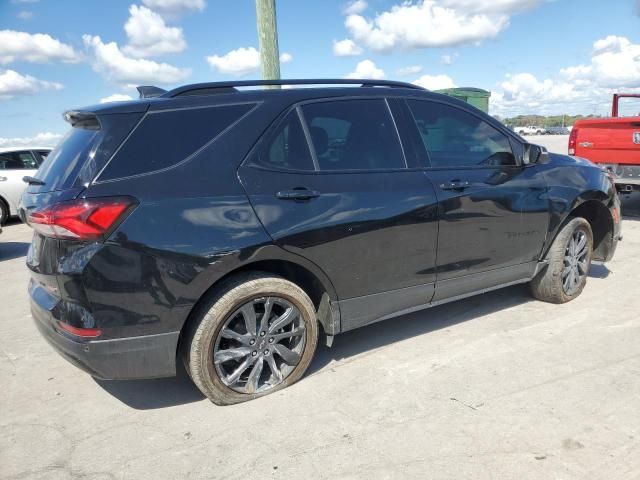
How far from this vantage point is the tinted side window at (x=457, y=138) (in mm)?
3668

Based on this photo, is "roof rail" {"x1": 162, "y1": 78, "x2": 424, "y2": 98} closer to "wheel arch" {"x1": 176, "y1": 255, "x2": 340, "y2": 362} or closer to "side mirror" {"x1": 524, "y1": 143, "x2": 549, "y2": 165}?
"wheel arch" {"x1": 176, "y1": 255, "x2": 340, "y2": 362}

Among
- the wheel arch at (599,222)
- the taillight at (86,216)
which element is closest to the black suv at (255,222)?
the taillight at (86,216)

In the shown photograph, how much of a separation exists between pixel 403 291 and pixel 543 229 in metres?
1.56

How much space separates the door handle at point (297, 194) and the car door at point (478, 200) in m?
0.98

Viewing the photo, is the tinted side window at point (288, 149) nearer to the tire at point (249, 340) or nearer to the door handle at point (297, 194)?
the door handle at point (297, 194)

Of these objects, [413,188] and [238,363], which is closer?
[238,363]

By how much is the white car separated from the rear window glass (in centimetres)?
861

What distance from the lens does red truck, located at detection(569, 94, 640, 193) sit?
787cm

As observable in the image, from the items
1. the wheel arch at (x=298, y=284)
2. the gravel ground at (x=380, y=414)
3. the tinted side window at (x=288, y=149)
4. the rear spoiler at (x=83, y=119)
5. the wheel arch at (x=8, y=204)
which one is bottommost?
the gravel ground at (x=380, y=414)

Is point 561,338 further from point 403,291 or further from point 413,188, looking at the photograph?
point 413,188

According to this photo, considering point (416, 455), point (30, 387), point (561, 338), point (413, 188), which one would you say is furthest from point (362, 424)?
point (30, 387)

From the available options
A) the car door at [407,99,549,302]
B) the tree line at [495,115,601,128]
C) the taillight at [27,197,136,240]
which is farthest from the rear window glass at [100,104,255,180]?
the tree line at [495,115,601,128]

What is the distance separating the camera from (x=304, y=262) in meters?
3.04

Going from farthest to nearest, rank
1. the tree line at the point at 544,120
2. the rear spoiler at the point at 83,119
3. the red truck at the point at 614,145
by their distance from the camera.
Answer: the tree line at the point at 544,120 → the red truck at the point at 614,145 → the rear spoiler at the point at 83,119
